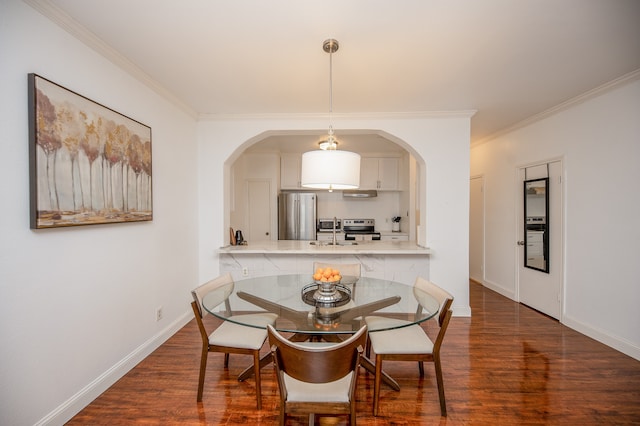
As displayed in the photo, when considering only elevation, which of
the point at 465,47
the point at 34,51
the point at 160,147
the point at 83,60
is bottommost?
the point at 160,147

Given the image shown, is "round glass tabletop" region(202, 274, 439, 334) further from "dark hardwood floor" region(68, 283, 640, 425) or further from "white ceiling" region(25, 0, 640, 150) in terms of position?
"white ceiling" region(25, 0, 640, 150)

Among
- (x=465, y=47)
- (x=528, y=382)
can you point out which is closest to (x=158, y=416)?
(x=528, y=382)

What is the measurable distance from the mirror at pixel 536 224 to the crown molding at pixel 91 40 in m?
4.52

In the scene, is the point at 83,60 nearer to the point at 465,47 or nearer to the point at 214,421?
the point at 214,421

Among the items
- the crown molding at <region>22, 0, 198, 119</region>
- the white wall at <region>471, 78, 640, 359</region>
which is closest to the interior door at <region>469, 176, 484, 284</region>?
the white wall at <region>471, 78, 640, 359</region>

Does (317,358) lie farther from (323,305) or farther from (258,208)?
(258,208)

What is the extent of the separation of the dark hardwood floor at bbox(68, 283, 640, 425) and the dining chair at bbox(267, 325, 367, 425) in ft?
1.66

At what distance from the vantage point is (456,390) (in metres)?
2.12

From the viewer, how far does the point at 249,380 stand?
2.25m

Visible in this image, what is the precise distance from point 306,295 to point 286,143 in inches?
143

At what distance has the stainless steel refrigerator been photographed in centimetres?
577

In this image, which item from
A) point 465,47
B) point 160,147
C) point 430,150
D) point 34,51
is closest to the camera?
point 34,51

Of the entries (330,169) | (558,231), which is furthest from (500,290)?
(330,169)

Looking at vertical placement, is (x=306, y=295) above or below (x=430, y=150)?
below
